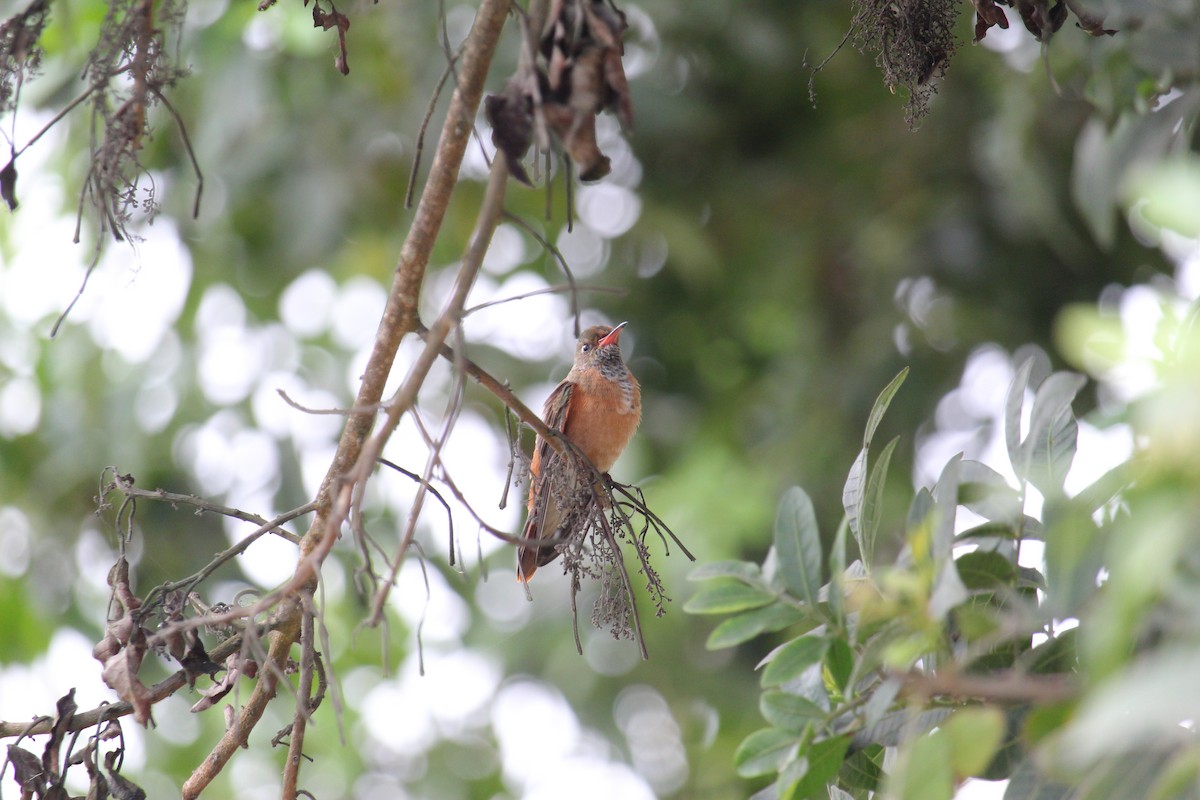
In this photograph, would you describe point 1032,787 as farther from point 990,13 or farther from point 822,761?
point 990,13

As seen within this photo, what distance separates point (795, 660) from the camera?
6.43ft

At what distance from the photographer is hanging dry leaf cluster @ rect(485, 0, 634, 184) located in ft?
5.87

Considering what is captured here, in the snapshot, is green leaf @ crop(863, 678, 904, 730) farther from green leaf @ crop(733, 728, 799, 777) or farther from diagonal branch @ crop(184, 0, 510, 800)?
diagonal branch @ crop(184, 0, 510, 800)

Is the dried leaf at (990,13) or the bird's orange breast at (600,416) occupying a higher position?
the bird's orange breast at (600,416)

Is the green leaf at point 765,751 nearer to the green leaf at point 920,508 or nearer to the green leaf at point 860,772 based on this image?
the green leaf at point 860,772

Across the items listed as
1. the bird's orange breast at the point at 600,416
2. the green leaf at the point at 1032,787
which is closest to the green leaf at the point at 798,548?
the green leaf at the point at 1032,787

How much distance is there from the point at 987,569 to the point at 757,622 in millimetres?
486

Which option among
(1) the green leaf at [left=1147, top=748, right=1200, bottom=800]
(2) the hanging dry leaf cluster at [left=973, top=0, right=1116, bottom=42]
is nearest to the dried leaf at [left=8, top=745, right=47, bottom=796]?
(1) the green leaf at [left=1147, top=748, right=1200, bottom=800]

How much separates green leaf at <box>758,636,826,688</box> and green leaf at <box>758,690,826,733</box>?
3 cm

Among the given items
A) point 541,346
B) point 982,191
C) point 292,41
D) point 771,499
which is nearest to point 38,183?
point 292,41

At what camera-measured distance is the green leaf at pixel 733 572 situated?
2.18 meters

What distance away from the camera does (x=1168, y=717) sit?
3.17ft

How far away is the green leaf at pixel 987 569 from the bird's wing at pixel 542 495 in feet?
4.25

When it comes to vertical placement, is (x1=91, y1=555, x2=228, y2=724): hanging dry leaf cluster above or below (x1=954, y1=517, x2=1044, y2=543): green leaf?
above
